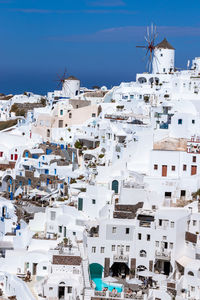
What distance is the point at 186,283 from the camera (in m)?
29.9

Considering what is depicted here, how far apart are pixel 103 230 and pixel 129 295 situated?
4129mm

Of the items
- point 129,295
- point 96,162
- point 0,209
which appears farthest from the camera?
point 96,162

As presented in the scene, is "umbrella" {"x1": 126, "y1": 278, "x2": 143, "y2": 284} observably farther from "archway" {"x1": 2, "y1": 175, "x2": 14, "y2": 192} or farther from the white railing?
"archway" {"x1": 2, "y1": 175, "x2": 14, "y2": 192}

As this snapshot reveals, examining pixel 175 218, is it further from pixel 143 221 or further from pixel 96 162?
pixel 96 162

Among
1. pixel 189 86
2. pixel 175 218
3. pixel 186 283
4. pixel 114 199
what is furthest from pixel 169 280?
pixel 189 86

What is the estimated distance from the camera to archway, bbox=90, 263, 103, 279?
105ft

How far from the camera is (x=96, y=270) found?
32000mm

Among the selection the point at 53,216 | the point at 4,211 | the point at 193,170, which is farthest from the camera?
the point at 4,211

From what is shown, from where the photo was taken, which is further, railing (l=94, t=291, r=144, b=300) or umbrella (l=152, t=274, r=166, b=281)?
umbrella (l=152, t=274, r=166, b=281)

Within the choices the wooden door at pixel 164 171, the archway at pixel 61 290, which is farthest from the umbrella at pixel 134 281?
the wooden door at pixel 164 171

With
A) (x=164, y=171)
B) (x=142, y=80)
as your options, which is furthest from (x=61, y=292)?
(x=142, y=80)

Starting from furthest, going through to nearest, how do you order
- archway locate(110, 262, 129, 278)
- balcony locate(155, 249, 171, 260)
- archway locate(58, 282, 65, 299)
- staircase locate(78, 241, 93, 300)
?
archway locate(110, 262, 129, 278) < balcony locate(155, 249, 171, 260) < archway locate(58, 282, 65, 299) < staircase locate(78, 241, 93, 300)

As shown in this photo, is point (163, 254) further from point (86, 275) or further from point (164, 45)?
point (164, 45)

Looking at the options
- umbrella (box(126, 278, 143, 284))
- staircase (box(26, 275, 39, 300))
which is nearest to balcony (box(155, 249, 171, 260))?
umbrella (box(126, 278, 143, 284))
